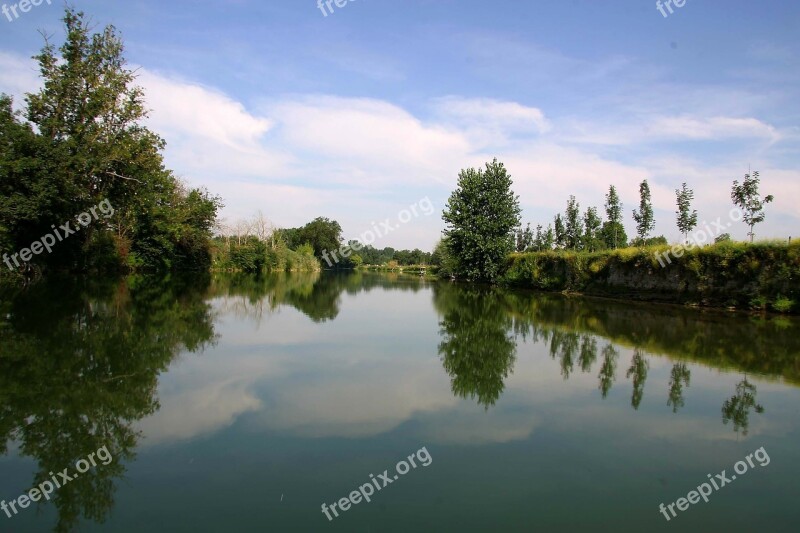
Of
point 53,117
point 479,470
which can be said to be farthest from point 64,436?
point 53,117

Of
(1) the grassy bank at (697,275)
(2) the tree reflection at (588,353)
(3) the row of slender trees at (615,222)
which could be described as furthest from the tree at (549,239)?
(2) the tree reflection at (588,353)

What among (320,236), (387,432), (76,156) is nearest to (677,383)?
(387,432)

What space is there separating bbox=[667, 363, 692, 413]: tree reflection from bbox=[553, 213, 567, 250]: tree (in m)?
40.3

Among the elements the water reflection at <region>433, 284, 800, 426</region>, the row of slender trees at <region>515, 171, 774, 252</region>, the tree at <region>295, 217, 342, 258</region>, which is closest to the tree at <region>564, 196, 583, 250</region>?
the row of slender trees at <region>515, 171, 774, 252</region>

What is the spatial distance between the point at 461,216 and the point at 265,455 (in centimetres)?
3700

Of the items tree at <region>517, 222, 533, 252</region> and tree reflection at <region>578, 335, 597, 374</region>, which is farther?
tree at <region>517, 222, 533, 252</region>

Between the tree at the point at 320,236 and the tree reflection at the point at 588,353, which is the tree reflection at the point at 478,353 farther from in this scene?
the tree at the point at 320,236

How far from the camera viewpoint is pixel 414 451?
4.46 m

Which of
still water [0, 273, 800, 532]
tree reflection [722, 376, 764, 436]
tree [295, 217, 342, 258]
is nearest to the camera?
still water [0, 273, 800, 532]

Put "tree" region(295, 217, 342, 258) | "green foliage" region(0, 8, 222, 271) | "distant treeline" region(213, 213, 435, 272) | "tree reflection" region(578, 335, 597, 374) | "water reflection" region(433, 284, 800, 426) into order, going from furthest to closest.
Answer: "tree" region(295, 217, 342, 258), "distant treeline" region(213, 213, 435, 272), "green foliage" region(0, 8, 222, 271), "tree reflection" region(578, 335, 597, 374), "water reflection" region(433, 284, 800, 426)

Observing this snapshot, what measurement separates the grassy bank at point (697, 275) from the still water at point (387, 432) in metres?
8.49

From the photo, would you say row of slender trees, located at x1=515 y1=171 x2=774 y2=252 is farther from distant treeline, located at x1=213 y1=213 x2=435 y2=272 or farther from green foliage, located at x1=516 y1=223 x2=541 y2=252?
distant treeline, located at x1=213 y1=213 x2=435 y2=272

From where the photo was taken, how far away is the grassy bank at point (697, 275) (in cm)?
1658

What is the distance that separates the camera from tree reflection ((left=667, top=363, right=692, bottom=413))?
6.21 meters
